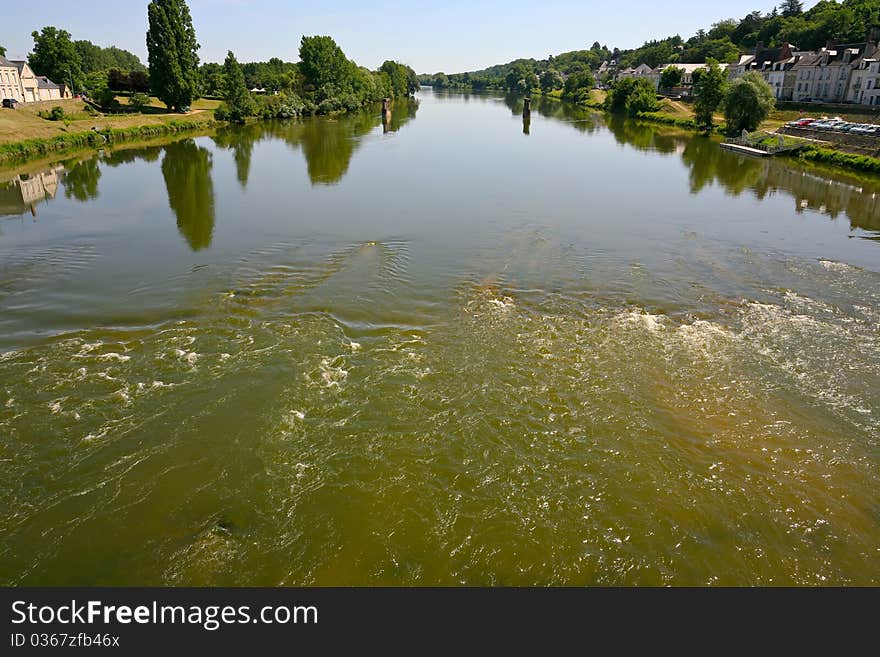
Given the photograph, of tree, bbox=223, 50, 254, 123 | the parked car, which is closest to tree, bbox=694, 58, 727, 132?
the parked car

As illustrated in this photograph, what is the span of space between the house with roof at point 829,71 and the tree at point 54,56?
108001 mm

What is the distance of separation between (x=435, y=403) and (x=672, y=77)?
116 m

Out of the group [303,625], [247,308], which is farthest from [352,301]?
[303,625]

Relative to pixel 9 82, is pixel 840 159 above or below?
below

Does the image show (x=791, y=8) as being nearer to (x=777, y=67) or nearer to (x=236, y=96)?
(x=777, y=67)

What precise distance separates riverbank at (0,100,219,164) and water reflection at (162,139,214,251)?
7134 millimetres

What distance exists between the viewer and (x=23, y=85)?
6906cm

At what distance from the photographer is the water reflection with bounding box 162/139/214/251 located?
23.2 meters

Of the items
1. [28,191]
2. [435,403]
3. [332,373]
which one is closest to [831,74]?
[435,403]

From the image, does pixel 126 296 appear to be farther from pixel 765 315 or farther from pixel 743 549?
pixel 765 315

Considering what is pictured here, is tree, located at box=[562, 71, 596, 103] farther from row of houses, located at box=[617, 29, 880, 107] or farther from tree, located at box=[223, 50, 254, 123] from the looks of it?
tree, located at box=[223, 50, 254, 123]

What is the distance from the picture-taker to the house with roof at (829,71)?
6838cm

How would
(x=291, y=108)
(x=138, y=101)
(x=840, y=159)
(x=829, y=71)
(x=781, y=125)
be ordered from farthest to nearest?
(x=291, y=108)
(x=138, y=101)
(x=829, y=71)
(x=781, y=125)
(x=840, y=159)

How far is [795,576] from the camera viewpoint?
24.9 feet
